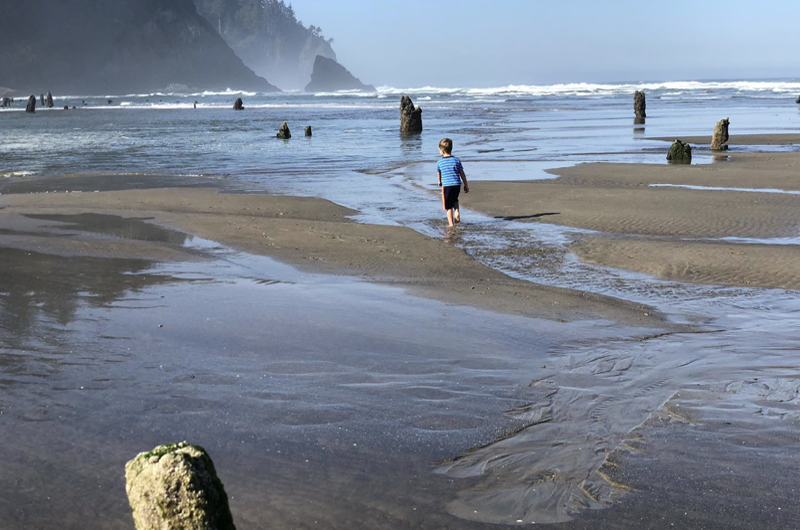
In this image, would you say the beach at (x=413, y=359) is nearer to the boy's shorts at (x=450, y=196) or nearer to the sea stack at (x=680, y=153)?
the boy's shorts at (x=450, y=196)

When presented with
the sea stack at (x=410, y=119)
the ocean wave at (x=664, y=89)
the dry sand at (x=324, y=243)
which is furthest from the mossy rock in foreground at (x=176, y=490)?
the ocean wave at (x=664, y=89)

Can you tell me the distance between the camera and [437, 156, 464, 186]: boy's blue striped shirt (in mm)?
11156

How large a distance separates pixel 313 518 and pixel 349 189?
40.8 feet

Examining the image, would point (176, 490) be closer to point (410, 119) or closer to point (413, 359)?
point (413, 359)

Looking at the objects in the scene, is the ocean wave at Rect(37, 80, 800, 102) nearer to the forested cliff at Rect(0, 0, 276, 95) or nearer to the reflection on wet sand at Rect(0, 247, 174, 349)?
the forested cliff at Rect(0, 0, 276, 95)

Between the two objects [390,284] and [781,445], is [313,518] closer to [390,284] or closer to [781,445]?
[781,445]

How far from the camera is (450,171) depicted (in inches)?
442

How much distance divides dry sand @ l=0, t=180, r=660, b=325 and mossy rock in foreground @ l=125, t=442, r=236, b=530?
4.58 m

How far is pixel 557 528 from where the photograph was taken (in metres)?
3.27

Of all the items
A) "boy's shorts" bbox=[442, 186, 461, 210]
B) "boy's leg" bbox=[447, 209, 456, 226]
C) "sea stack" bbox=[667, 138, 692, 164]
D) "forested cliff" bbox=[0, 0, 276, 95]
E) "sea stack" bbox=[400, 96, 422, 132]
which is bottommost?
"boy's leg" bbox=[447, 209, 456, 226]

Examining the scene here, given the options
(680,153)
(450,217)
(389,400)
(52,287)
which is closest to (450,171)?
(450,217)

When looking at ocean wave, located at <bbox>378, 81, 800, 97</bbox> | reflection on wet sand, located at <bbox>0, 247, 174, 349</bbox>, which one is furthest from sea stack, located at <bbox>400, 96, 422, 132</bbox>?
ocean wave, located at <bbox>378, 81, 800, 97</bbox>

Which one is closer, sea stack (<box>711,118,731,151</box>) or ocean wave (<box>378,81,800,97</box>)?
sea stack (<box>711,118,731,151</box>)

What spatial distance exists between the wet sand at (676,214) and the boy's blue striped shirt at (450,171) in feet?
4.07
